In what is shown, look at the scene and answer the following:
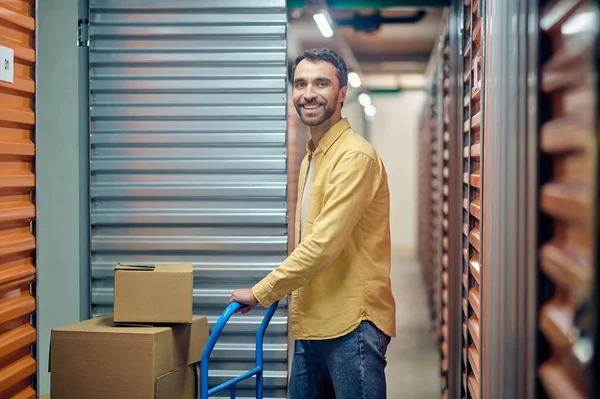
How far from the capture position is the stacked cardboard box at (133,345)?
3078 mm

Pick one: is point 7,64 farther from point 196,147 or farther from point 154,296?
point 196,147

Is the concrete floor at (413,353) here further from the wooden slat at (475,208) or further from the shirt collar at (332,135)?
the shirt collar at (332,135)

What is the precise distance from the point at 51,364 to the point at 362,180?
1.53 m

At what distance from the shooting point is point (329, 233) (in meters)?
3.02

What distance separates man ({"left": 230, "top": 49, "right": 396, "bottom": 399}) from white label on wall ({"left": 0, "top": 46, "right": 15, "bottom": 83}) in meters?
1.17

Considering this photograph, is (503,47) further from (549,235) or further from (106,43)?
(106,43)

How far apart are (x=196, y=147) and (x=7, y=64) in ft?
4.37

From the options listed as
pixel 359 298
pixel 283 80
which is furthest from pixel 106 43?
pixel 359 298

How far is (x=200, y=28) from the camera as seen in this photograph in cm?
409

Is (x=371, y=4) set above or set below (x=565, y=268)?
above

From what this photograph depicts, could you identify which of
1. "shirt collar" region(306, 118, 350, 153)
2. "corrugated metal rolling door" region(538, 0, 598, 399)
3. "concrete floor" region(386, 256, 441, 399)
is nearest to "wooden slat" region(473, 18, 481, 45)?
"shirt collar" region(306, 118, 350, 153)

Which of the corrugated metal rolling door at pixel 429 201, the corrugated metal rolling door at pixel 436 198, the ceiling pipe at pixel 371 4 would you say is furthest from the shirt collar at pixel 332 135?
the corrugated metal rolling door at pixel 429 201

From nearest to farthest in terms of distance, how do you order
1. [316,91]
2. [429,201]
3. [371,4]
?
[316,91], [371,4], [429,201]

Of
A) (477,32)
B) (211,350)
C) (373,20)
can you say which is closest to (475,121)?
(477,32)
